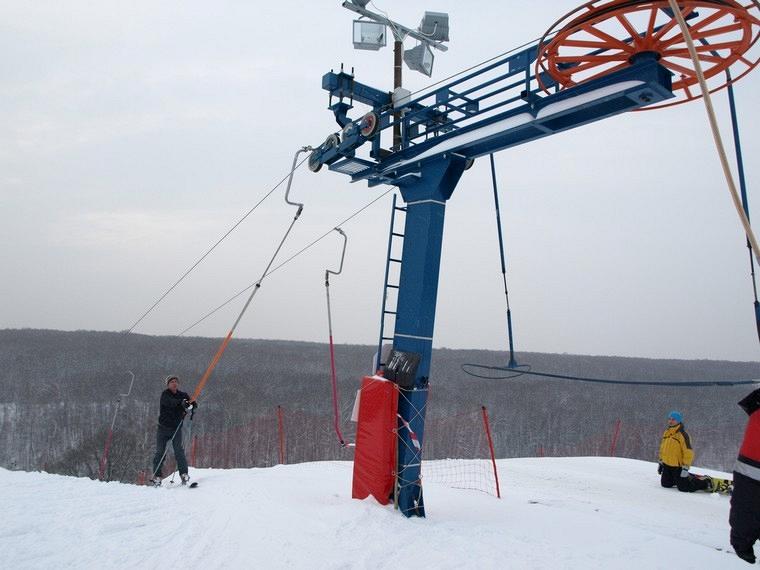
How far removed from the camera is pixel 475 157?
7.87 m

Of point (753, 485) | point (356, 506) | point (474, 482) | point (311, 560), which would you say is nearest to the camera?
point (753, 485)

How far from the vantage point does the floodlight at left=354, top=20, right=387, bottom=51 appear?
1000 cm

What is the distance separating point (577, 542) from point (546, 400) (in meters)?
97.0

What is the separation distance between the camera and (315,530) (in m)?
6.07

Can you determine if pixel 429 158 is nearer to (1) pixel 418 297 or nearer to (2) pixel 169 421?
(1) pixel 418 297

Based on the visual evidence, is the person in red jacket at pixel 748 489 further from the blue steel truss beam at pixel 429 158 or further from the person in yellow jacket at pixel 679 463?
the person in yellow jacket at pixel 679 463

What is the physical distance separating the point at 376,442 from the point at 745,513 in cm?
451

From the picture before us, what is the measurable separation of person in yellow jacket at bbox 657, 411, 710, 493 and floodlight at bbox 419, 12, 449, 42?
8709mm

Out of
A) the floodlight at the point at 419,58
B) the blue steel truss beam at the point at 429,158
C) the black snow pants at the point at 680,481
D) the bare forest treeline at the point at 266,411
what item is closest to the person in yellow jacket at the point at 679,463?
the black snow pants at the point at 680,481

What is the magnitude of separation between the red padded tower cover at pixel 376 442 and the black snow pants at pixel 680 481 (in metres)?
6.48

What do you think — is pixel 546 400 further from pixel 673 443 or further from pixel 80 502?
pixel 80 502

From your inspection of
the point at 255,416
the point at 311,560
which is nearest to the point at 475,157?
the point at 311,560

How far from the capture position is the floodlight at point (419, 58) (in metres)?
10.5

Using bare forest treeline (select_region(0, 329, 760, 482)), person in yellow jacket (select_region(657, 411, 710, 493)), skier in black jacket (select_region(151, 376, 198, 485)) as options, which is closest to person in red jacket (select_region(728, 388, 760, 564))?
person in yellow jacket (select_region(657, 411, 710, 493))
